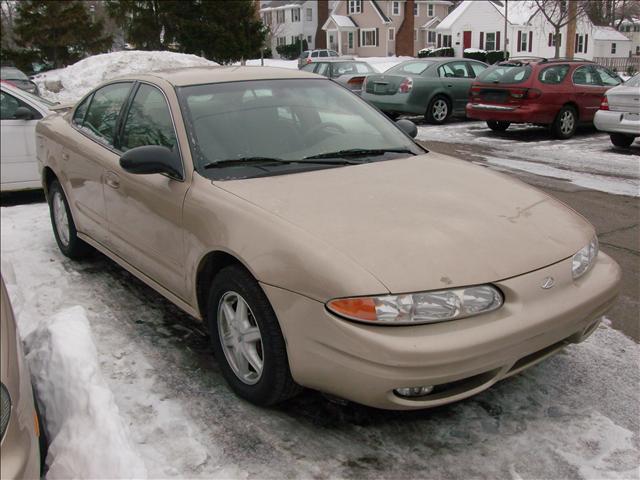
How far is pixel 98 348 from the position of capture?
378cm

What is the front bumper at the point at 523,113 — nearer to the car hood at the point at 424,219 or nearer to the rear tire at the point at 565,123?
the rear tire at the point at 565,123

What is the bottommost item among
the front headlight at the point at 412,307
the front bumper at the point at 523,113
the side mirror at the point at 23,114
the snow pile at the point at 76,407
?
the snow pile at the point at 76,407

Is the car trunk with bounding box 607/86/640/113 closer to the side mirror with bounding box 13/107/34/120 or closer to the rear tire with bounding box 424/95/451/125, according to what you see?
the rear tire with bounding box 424/95/451/125

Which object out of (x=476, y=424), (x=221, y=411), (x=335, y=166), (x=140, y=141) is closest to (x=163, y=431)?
(x=221, y=411)

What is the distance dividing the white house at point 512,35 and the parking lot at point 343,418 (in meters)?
56.5

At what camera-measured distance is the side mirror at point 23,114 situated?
7727 millimetres

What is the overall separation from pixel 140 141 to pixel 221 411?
1.81 m

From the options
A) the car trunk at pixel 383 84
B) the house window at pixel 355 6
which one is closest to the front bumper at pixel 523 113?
the car trunk at pixel 383 84

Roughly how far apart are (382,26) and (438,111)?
48904 millimetres

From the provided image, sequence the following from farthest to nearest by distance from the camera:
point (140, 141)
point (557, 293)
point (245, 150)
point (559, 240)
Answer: point (140, 141) → point (245, 150) → point (559, 240) → point (557, 293)

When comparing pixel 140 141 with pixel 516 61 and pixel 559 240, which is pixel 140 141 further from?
pixel 516 61

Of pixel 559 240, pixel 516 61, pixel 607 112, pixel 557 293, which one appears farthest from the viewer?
pixel 516 61

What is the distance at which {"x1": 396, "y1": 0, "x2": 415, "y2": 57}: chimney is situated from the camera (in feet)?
200

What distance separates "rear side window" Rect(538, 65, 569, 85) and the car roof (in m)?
A: 8.73
